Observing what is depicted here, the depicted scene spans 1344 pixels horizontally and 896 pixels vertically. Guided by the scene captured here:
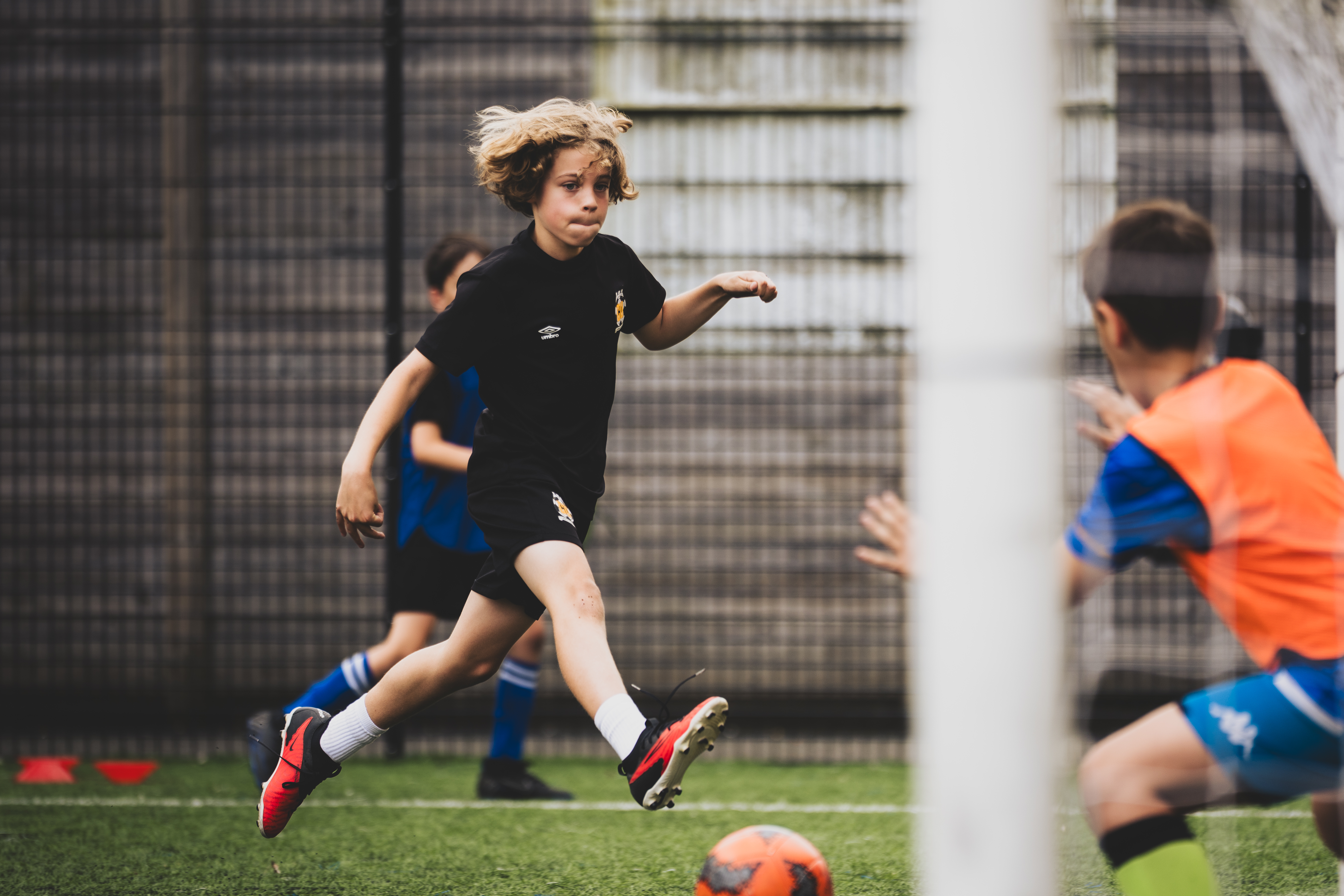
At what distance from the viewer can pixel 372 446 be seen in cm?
241

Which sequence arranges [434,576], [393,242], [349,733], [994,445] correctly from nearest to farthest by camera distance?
[994,445]
[349,733]
[434,576]
[393,242]

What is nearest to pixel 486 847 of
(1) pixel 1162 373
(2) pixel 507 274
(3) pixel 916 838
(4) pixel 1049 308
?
(3) pixel 916 838

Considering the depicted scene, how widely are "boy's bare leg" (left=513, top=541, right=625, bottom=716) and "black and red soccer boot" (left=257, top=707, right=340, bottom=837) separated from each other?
0.73m

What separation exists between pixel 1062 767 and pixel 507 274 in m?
1.53

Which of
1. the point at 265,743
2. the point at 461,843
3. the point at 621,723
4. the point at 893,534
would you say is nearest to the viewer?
the point at 893,534

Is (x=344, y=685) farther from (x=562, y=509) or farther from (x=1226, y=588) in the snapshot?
(x=1226, y=588)

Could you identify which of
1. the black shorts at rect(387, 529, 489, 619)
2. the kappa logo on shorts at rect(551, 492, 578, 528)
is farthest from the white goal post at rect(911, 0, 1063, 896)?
the black shorts at rect(387, 529, 489, 619)

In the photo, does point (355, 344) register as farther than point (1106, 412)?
Yes

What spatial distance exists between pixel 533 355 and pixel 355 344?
3170 millimetres

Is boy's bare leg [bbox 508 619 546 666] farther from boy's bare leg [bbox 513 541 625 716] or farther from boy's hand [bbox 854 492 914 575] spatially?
boy's hand [bbox 854 492 914 575]

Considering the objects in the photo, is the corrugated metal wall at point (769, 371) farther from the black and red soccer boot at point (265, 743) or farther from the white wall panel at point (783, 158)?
the black and red soccer boot at point (265, 743)

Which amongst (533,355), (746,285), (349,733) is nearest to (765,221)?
(746,285)

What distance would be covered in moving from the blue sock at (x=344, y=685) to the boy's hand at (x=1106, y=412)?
8.17 feet

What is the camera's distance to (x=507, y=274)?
2.55 meters
